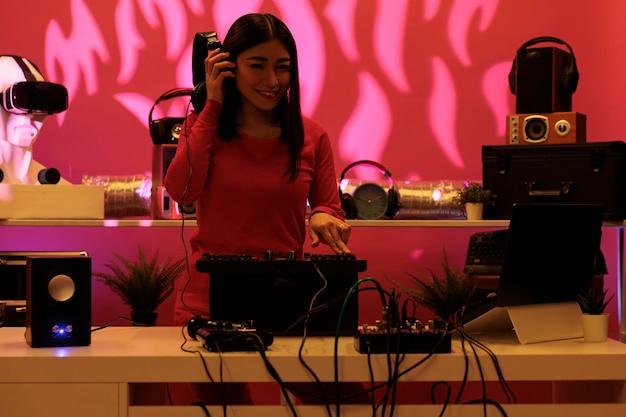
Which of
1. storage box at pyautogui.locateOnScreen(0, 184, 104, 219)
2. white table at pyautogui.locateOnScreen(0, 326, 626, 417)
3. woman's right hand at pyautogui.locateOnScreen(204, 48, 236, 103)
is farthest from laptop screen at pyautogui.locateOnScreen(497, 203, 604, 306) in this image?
storage box at pyautogui.locateOnScreen(0, 184, 104, 219)

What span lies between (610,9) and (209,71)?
2573 mm

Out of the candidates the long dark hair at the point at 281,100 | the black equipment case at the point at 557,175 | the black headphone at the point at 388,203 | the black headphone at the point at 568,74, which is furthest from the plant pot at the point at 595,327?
the black headphone at the point at 568,74

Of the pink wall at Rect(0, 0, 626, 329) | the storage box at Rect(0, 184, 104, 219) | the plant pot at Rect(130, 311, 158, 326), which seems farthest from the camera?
the pink wall at Rect(0, 0, 626, 329)

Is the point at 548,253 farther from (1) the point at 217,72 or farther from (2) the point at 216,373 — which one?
(1) the point at 217,72

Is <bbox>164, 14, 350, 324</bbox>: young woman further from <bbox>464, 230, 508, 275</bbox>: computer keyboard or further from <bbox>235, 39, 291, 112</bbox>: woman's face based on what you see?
<bbox>464, 230, 508, 275</bbox>: computer keyboard

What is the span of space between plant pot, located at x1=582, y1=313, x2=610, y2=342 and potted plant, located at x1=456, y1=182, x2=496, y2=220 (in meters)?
1.57

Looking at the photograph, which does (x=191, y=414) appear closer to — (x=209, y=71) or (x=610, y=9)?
(x=209, y=71)

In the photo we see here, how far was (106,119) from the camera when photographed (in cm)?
404

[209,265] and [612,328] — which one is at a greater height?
[209,265]

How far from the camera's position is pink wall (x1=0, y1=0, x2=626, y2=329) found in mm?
4031

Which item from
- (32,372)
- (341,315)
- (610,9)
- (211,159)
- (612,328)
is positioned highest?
(610,9)

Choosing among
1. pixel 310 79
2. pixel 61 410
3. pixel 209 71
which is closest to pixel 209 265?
pixel 61 410

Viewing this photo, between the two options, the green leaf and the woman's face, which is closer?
the woman's face

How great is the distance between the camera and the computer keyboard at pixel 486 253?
138 inches
